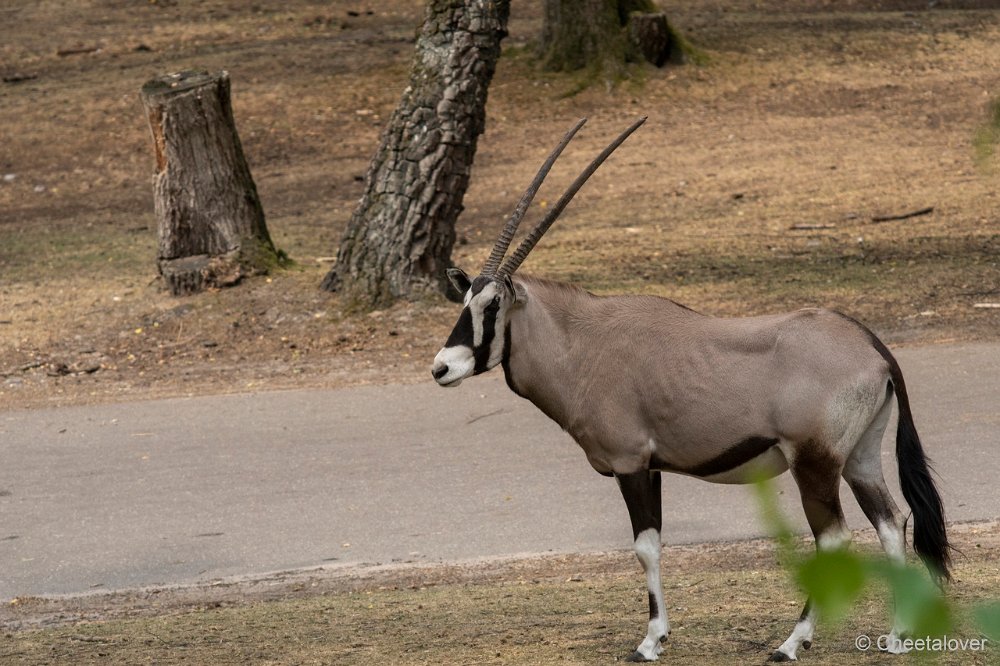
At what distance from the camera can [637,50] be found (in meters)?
20.9

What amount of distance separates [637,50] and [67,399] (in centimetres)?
1274

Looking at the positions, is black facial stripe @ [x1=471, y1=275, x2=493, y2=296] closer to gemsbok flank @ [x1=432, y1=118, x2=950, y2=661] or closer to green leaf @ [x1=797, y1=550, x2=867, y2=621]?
gemsbok flank @ [x1=432, y1=118, x2=950, y2=661]

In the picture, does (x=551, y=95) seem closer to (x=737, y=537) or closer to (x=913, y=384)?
(x=913, y=384)

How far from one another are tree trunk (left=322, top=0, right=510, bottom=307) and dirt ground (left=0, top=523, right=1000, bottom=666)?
5.00 meters

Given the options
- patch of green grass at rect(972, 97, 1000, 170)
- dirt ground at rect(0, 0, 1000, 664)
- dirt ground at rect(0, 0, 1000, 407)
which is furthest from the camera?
dirt ground at rect(0, 0, 1000, 407)

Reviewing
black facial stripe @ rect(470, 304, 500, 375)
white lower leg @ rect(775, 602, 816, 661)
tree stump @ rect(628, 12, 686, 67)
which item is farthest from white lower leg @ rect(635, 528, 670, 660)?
tree stump @ rect(628, 12, 686, 67)

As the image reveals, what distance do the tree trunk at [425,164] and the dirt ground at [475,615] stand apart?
4996mm

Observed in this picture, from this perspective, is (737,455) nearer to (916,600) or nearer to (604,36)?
(916,600)

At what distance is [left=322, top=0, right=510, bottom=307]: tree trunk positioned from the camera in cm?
1145

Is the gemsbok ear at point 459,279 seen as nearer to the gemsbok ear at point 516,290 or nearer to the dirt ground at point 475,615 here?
the gemsbok ear at point 516,290

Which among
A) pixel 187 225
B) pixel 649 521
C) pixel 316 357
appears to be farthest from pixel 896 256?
pixel 649 521

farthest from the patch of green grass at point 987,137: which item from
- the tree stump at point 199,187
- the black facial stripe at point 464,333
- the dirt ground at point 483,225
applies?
the tree stump at point 199,187

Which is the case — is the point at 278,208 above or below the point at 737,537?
below

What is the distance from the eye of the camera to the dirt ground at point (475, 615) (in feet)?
17.2
